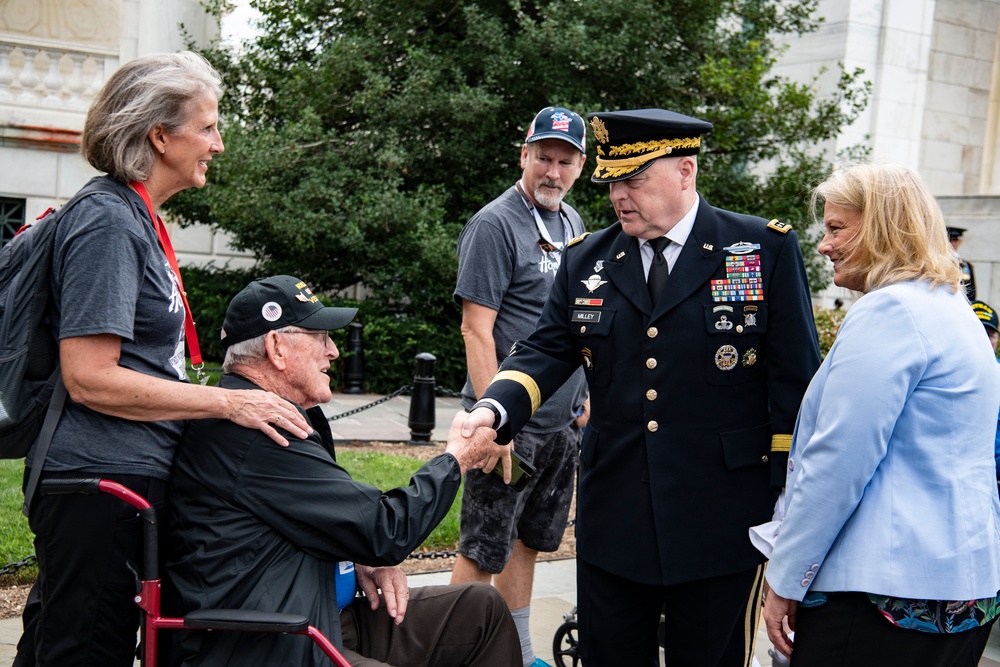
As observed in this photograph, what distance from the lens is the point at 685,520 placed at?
2832 mm

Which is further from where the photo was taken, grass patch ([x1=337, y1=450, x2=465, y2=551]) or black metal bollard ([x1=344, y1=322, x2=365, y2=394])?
black metal bollard ([x1=344, y1=322, x2=365, y2=394])

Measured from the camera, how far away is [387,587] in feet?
9.78

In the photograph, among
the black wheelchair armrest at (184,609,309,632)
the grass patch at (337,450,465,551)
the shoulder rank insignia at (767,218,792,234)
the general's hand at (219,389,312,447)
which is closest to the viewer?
the black wheelchair armrest at (184,609,309,632)

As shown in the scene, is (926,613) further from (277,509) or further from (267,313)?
(267,313)

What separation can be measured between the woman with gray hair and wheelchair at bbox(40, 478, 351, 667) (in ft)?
0.35

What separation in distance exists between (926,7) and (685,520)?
55.0 ft

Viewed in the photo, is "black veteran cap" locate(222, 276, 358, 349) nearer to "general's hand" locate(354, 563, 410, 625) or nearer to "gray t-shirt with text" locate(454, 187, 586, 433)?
"general's hand" locate(354, 563, 410, 625)

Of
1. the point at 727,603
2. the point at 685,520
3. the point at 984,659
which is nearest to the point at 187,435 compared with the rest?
the point at 685,520

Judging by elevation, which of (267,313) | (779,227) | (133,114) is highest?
(133,114)

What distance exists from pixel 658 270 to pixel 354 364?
8748 mm

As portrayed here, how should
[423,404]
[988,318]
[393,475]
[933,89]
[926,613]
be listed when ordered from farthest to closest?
1. [933,89]
2. [423,404]
3. [393,475]
4. [988,318]
5. [926,613]

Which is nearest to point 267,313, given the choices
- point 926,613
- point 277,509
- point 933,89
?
point 277,509

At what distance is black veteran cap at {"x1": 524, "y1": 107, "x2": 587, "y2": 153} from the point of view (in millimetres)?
4090

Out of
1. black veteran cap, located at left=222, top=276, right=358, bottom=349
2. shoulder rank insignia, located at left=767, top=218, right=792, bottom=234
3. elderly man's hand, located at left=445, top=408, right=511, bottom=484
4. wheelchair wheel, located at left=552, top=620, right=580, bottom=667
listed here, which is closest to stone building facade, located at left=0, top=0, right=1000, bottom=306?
wheelchair wheel, located at left=552, top=620, right=580, bottom=667
